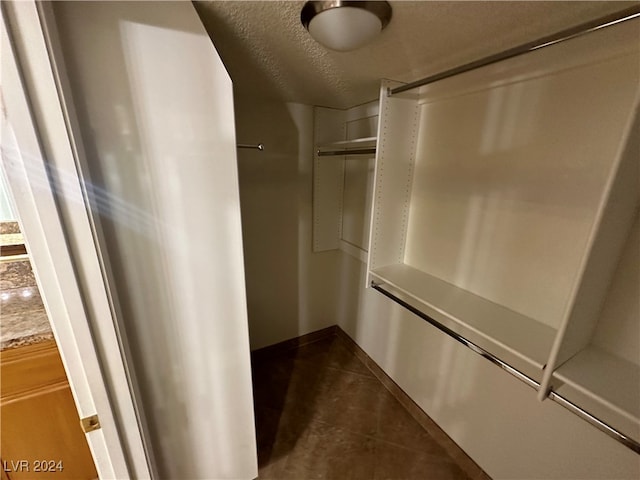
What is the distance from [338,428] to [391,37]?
2.15 meters

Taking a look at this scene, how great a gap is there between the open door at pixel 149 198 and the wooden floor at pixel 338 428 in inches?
28.7

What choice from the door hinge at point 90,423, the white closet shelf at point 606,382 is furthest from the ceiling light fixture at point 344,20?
the door hinge at point 90,423

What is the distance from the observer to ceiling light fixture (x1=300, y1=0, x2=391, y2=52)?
688 millimetres

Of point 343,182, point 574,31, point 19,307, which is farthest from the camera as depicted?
point 343,182

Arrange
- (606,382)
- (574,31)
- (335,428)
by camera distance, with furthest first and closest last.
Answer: (335,428)
(606,382)
(574,31)

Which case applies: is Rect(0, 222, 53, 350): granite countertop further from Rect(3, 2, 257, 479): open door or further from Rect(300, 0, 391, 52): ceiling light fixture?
Rect(300, 0, 391, 52): ceiling light fixture

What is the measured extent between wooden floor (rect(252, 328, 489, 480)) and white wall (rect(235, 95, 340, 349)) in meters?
0.39

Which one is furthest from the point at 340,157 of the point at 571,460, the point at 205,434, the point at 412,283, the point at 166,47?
the point at 571,460

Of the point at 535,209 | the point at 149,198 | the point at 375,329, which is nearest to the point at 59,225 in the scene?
the point at 149,198

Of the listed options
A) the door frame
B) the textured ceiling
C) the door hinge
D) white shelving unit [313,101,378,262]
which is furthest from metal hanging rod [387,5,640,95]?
the door hinge

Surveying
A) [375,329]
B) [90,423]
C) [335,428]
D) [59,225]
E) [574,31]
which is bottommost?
[335,428]

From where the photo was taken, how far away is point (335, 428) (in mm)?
1740

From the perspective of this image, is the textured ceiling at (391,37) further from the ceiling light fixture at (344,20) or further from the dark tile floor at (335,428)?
the dark tile floor at (335,428)

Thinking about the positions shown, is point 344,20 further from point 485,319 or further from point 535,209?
point 485,319
